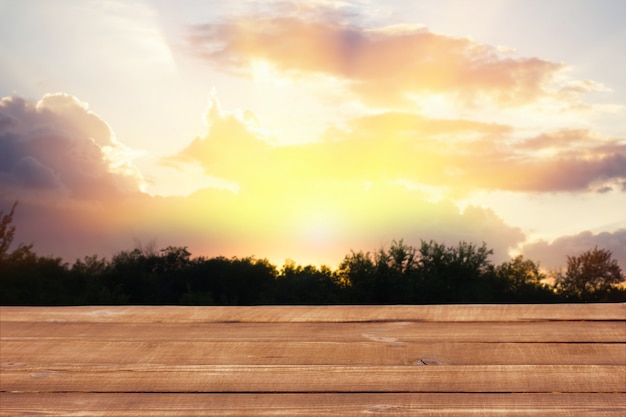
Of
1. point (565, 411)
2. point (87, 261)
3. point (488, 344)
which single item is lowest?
point (565, 411)

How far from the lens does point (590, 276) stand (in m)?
20.9

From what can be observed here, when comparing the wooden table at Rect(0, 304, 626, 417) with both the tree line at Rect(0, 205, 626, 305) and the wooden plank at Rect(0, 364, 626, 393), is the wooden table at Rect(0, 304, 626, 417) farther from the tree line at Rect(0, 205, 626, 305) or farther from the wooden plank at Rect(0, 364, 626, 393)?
the tree line at Rect(0, 205, 626, 305)

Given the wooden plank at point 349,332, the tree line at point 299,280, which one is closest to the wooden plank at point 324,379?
the wooden plank at point 349,332

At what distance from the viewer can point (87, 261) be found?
73.8 ft

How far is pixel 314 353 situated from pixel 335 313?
1.45ft

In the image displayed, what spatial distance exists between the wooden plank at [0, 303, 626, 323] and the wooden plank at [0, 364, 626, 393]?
444 millimetres

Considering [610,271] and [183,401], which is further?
[610,271]

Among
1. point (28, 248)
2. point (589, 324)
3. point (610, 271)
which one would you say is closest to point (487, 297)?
point (610, 271)

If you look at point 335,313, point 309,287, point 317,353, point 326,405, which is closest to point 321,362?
point 317,353

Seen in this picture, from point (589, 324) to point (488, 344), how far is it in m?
0.48

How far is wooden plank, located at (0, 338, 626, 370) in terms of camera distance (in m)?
2.39

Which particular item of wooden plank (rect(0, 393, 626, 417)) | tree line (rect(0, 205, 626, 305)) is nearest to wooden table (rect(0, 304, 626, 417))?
wooden plank (rect(0, 393, 626, 417))

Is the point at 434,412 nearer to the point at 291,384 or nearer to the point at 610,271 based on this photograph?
the point at 291,384

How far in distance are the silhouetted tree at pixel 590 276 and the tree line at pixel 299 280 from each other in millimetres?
30
